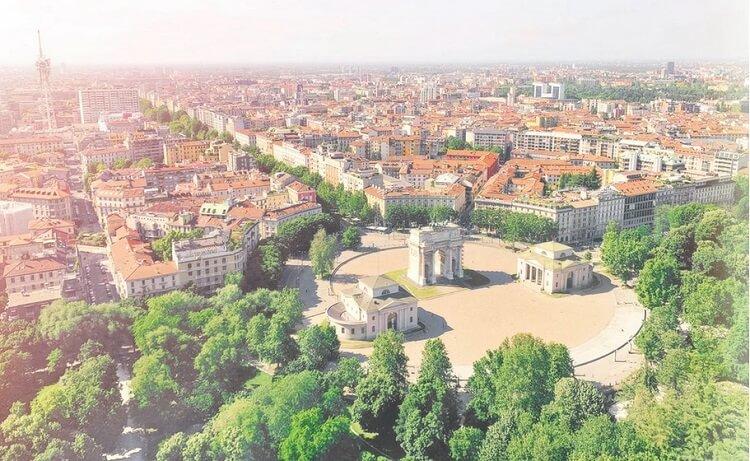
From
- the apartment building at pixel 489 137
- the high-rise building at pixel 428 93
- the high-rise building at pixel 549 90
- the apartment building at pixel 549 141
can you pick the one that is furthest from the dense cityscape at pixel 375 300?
the high-rise building at pixel 428 93

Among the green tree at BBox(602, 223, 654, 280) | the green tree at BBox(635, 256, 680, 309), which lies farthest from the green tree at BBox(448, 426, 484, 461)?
the green tree at BBox(602, 223, 654, 280)

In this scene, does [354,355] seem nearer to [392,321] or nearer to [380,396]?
[392,321]

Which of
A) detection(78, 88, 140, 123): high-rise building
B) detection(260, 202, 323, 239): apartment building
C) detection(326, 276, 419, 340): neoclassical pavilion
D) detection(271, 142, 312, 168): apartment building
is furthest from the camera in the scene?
detection(78, 88, 140, 123): high-rise building

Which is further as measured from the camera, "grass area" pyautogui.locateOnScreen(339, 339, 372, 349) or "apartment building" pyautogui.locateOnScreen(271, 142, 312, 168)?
"apartment building" pyautogui.locateOnScreen(271, 142, 312, 168)

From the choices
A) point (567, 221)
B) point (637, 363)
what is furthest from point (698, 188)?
point (637, 363)

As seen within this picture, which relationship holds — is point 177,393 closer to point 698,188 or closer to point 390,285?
point 390,285

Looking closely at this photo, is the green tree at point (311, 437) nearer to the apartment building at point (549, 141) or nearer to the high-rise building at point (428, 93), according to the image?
the apartment building at point (549, 141)

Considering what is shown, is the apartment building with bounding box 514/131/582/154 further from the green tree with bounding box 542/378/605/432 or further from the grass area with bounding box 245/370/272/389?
the green tree with bounding box 542/378/605/432
